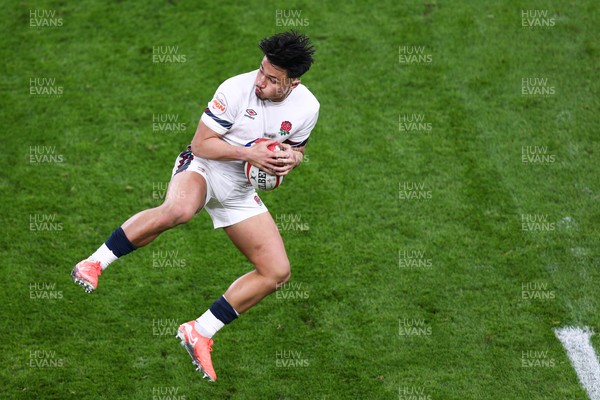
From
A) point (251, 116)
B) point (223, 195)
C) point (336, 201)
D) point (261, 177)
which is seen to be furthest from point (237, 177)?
point (336, 201)

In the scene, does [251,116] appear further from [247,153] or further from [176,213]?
[176,213]

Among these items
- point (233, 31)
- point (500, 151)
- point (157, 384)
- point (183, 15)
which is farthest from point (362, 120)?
point (157, 384)

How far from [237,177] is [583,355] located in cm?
352

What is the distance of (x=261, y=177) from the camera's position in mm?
7016

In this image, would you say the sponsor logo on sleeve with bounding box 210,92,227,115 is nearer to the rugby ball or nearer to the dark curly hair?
the rugby ball

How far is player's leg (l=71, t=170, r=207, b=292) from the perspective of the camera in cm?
695

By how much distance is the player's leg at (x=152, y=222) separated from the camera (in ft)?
22.8

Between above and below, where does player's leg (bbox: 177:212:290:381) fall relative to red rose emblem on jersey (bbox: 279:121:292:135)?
below

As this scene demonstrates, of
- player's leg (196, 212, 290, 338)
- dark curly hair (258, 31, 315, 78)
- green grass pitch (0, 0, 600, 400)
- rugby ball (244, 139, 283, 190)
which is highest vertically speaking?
dark curly hair (258, 31, 315, 78)

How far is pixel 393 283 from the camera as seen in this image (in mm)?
8844

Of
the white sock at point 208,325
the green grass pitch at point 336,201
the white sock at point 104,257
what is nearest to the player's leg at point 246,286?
the white sock at point 208,325

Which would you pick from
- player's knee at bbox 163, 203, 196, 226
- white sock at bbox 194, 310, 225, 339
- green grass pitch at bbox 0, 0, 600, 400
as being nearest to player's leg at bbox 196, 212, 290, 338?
white sock at bbox 194, 310, 225, 339

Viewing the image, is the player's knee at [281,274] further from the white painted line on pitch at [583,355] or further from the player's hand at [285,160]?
the white painted line on pitch at [583,355]

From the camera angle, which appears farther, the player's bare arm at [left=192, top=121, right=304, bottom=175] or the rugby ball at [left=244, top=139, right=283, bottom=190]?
the rugby ball at [left=244, top=139, right=283, bottom=190]
